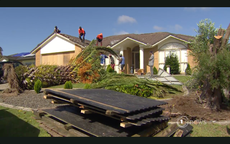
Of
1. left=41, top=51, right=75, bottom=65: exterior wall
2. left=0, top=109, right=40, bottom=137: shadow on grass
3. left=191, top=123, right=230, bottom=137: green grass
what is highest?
left=41, top=51, right=75, bottom=65: exterior wall

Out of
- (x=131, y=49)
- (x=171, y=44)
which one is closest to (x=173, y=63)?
(x=171, y=44)

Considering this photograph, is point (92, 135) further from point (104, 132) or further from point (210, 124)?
point (210, 124)

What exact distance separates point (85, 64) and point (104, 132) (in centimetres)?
901

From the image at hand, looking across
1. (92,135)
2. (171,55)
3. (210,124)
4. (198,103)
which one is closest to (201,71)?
(198,103)

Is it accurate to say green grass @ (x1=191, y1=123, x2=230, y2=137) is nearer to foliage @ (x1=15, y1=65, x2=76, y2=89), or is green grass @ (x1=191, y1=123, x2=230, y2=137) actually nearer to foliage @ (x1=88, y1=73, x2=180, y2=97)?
foliage @ (x1=88, y1=73, x2=180, y2=97)

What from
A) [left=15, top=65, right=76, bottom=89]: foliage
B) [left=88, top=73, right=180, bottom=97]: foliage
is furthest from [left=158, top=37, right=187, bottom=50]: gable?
[left=88, top=73, right=180, bottom=97]: foliage

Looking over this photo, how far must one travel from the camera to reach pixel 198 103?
232 inches

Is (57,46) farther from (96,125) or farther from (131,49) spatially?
(96,125)

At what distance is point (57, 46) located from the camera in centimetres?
2153

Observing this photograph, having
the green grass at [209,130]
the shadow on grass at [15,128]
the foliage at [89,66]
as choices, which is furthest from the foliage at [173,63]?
the shadow on grass at [15,128]

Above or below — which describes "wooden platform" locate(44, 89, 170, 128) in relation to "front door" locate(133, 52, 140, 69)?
below

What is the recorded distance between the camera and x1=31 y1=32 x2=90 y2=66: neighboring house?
20.5m

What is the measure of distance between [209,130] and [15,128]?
5129mm

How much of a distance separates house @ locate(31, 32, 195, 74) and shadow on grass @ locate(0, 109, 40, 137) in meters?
13.7
